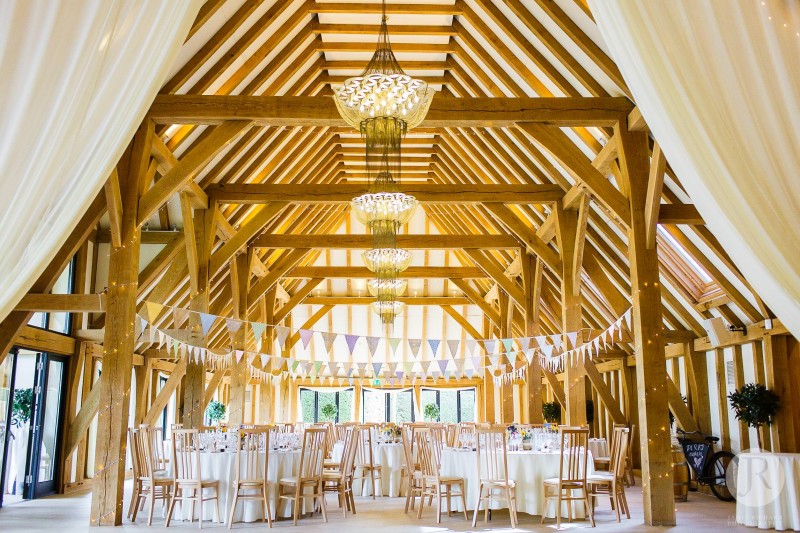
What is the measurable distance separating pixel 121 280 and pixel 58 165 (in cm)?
493

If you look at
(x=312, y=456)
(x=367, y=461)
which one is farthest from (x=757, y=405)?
(x=312, y=456)

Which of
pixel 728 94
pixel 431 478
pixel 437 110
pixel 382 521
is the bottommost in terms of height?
pixel 382 521

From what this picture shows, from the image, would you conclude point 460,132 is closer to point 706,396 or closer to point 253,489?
point 706,396

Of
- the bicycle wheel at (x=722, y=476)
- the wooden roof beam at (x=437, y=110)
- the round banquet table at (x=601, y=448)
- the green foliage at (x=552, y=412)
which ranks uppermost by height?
the wooden roof beam at (x=437, y=110)

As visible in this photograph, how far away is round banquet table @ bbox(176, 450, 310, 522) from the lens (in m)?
7.05

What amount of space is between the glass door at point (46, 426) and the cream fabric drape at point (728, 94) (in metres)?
9.21

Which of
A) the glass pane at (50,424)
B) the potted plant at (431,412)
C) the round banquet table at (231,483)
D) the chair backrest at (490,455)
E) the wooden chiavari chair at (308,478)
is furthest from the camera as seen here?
the potted plant at (431,412)

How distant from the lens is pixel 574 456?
22.6 ft

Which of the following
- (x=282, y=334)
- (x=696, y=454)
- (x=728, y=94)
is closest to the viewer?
(x=728, y=94)

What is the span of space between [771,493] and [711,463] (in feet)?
10.5

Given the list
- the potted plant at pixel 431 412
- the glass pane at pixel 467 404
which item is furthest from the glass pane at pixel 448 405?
the potted plant at pixel 431 412

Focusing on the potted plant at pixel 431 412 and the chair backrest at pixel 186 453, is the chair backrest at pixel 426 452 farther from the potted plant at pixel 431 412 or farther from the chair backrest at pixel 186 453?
the potted plant at pixel 431 412

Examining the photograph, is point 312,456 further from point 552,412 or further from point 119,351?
point 552,412

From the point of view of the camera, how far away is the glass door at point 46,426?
30.7 feet
